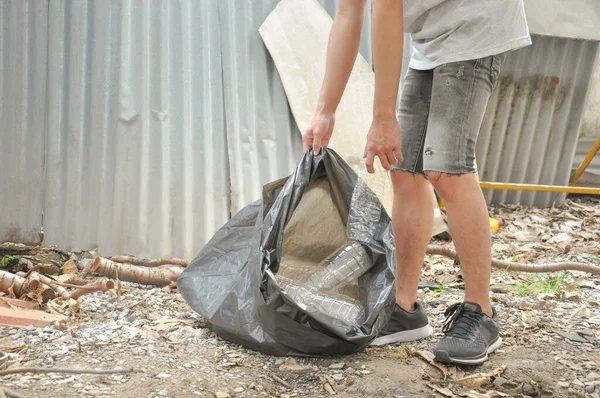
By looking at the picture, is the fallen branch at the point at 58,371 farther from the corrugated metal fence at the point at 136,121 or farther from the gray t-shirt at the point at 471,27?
the corrugated metal fence at the point at 136,121

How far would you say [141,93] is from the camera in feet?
12.9

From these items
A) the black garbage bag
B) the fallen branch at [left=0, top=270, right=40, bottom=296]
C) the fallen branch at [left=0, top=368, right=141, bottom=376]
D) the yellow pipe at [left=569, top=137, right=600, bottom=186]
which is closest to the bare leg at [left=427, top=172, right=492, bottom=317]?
the black garbage bag

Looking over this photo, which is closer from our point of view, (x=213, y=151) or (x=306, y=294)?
(x=306, y=294)

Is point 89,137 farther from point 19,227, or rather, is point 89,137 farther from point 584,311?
point 584,311

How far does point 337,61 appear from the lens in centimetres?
265

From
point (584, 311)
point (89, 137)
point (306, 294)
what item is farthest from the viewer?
point (89, 137)

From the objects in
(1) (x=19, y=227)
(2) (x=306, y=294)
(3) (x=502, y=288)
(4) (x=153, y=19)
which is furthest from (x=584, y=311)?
(1) (x=19, y=227)

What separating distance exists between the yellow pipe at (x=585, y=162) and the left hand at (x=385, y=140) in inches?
165

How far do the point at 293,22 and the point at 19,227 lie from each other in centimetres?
213

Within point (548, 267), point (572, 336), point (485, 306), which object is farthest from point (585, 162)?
point (485, 306)

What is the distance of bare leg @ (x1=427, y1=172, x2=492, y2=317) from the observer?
2463 mm

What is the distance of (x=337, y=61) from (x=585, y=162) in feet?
14.0

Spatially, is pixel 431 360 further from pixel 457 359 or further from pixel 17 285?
pixel 17 285

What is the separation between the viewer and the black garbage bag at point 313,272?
2422mm
